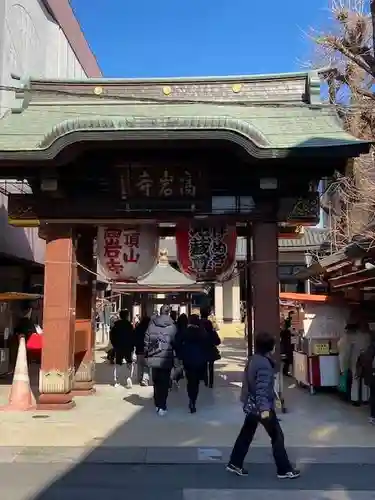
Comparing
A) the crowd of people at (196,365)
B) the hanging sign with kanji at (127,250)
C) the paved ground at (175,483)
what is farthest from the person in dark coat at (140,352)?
the paved ground at (175,483)

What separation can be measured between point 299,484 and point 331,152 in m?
5.68

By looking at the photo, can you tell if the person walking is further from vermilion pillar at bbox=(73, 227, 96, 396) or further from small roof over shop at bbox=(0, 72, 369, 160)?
vermilion pillar at bbox=(73, 227, 96, 396)

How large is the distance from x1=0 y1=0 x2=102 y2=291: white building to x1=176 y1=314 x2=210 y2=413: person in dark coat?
5501 millimetres

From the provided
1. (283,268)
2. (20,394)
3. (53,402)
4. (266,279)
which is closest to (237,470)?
(266,279)

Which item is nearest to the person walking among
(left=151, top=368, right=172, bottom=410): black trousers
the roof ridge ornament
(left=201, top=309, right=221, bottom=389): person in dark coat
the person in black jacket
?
(left=151, top=368, right=172, bottom=410): black trousers

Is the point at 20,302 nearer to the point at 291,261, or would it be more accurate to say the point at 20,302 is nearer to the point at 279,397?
the point at 279,397

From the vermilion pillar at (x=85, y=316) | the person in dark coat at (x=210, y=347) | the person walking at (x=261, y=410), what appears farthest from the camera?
the person in dark coat at (x=210, y=347)

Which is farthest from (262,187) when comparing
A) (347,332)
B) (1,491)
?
(1,491)

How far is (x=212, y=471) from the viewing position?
682 cm

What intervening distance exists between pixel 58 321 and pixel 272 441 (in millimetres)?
5762

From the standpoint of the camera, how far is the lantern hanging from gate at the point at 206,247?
11.7 m

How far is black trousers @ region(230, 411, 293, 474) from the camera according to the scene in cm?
634

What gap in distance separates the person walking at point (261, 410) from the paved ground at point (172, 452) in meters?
0.18

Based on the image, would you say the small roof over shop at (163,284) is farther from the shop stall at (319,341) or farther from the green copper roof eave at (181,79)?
the green copper roof eave at (181,79)
